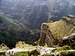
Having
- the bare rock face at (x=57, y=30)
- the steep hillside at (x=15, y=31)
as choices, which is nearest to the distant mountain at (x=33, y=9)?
the steep hillside at (x=15, y=31)

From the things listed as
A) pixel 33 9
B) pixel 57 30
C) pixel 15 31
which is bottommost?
pixel 15 31

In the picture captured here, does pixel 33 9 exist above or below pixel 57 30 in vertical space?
below

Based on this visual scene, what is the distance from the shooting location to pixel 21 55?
537 inches

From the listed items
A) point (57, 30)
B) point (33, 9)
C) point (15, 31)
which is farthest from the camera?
point (33, 9)

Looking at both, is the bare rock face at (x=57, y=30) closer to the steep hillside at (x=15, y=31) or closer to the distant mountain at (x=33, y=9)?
the steep hillside at (x=15, y=31)

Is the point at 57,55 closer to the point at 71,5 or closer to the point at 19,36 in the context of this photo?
the point at 19,36

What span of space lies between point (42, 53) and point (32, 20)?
66.4 m

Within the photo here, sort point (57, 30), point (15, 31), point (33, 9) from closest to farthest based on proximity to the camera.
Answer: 1. point (57, 30)
2. point (15, 31)
3. point (33, 9)

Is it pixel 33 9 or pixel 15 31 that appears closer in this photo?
pixel 15 31

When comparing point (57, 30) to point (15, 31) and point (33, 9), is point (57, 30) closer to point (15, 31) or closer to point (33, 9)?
point (15, 31)

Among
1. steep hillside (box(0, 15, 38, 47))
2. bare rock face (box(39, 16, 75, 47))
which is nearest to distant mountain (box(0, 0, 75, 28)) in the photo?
steep hillside (box(0, 15, 38, 47))

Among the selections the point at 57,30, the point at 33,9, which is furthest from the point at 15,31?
the point at 57,30

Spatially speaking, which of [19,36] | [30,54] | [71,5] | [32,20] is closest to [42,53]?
[30,54]

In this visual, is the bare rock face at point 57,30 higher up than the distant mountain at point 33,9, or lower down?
higher up
